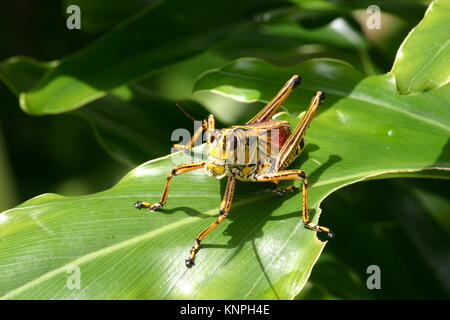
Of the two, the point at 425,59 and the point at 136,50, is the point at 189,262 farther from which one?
the point at 136,50

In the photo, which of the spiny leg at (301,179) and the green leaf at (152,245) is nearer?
the green leaf at (152,245)

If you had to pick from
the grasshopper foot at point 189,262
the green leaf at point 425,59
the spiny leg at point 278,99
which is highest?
the green leaf at point 425,59

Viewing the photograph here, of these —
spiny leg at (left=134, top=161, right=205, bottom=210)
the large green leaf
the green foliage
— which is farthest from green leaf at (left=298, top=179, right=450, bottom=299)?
spiny leg at (left=134, top=161, right=205, bottom=210)

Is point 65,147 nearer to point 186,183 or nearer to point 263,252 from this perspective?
point 186,183

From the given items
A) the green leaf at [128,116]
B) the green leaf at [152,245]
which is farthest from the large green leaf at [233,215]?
the green leaf at [128,116]

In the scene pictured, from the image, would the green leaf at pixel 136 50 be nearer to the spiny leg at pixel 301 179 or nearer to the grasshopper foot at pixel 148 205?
the grasshopper foot at pixel 148 205

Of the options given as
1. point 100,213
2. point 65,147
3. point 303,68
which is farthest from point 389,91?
point 65,147

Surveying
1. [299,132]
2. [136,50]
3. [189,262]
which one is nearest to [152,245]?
[189,262]

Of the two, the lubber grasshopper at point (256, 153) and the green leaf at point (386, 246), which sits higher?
the lubber grasshopper at point (256, 153)

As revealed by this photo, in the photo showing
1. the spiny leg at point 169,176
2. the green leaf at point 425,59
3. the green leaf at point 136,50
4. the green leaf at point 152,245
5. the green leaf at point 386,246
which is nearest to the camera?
the green leaf at point 425,59

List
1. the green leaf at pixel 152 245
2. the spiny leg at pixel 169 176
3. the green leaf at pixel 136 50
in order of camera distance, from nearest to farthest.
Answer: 1. the green leaf at pixel 152 245
2. the spiny leg at pixel 169 176
3. the green leaf at pixel 136 50
